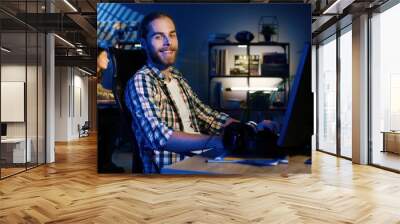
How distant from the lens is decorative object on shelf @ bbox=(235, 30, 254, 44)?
655 centimetres

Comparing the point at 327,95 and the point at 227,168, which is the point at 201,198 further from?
the point at 327,95

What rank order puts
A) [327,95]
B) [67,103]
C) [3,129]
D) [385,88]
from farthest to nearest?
[67,103] → [327,95] → [385,88] → [3,129]

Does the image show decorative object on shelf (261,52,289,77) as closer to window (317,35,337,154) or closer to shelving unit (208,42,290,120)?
shelving unit (208,42,290,120)

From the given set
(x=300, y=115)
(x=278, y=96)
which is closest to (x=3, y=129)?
(x=278, y=96)

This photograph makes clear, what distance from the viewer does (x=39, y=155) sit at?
26.7 feet

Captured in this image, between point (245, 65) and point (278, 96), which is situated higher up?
point (245, 65)

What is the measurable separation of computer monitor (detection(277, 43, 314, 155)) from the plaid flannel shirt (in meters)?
1.03

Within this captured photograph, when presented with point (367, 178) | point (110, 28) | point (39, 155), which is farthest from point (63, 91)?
point (367, 178)

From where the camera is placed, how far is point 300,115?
6555mm

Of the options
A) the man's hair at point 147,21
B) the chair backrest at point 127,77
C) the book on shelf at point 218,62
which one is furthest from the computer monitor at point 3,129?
the book on shelf at point 218,62

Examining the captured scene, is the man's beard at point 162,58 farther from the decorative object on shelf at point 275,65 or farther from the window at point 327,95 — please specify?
the window at point 327,95

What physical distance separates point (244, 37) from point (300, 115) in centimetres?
158

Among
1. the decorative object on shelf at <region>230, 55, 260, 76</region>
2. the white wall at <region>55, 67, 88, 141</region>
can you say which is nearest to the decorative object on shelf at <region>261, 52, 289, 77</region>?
the decorative object on shelf at <region>230, 55, 260, 76</region>

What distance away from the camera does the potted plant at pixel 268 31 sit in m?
6.54
